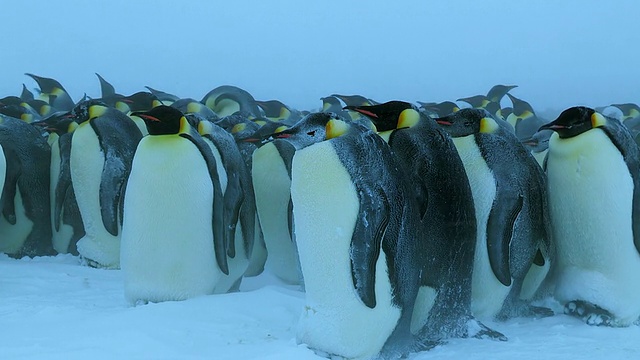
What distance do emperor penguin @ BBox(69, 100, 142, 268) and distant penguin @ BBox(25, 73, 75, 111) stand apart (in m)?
4.89

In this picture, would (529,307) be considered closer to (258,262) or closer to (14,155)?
(258,262)

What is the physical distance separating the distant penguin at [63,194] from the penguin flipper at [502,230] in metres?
3.11

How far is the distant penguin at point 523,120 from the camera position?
933cm

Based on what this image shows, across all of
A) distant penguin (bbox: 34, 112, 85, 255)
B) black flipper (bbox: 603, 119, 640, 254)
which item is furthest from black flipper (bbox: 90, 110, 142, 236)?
black flipper (bbox: 603, 119, 640, 254)

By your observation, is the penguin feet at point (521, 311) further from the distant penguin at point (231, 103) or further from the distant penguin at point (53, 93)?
the distant penguin at point (53, 93)

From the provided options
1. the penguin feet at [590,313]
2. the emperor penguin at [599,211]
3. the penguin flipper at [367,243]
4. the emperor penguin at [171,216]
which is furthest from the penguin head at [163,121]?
the penguin feet at [590,313]

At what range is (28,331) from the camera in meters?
3.34

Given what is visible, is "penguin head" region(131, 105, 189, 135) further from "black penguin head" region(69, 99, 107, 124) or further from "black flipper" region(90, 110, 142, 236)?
"black penguin head" region(69, 99, 107, 124)

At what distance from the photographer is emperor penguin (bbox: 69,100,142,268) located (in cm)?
490

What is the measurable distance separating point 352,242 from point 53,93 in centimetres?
810

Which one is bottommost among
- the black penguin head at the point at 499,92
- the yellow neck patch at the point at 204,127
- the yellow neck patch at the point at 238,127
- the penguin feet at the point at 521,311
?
the penguin feet at the point at 521,311

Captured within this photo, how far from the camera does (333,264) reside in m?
3.05

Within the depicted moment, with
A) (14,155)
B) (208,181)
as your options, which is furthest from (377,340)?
(14,155)

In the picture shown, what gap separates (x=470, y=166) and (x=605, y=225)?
29.6 inches
